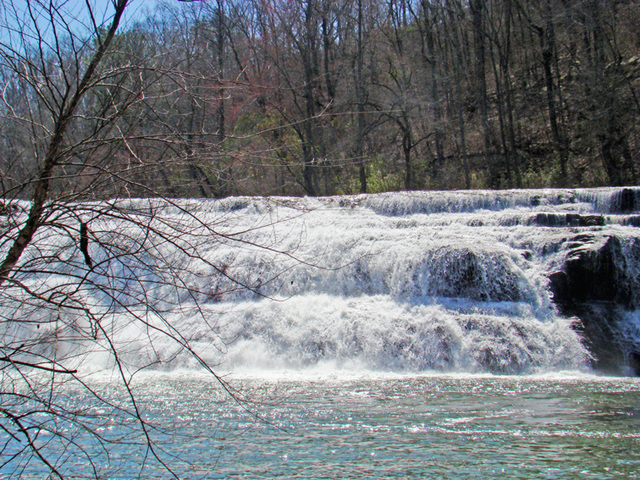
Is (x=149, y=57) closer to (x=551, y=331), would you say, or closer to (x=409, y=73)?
(x=551, y=331)

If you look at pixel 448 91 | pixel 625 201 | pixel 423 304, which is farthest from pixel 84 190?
pixel 448 91

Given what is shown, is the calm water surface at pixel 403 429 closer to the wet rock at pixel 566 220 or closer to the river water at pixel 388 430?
the river water at pixel 388 430

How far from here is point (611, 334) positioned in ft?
31.2

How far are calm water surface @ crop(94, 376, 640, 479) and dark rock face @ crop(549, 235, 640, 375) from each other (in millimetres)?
2192

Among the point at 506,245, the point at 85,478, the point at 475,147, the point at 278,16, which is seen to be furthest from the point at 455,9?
the point at 85,478

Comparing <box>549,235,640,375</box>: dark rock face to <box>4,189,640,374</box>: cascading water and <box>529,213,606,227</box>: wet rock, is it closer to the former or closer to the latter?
<box>4,189,640,374</box>: cascading water

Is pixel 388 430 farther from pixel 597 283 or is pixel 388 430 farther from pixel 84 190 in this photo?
pixel 597 283

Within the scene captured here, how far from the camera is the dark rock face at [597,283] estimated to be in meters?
9.94

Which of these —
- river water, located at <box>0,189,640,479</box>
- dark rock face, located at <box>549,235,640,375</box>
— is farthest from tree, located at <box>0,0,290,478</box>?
dark rock face, located at <box>549,235,640,375</box>

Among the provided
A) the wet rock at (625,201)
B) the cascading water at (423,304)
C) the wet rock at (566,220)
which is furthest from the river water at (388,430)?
the wet rock at (625,201)

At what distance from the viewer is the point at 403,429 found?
5.66 meters

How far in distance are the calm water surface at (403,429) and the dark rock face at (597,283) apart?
7.19ft

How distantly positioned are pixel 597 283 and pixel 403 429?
617 cm

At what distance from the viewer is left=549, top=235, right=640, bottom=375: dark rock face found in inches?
391
